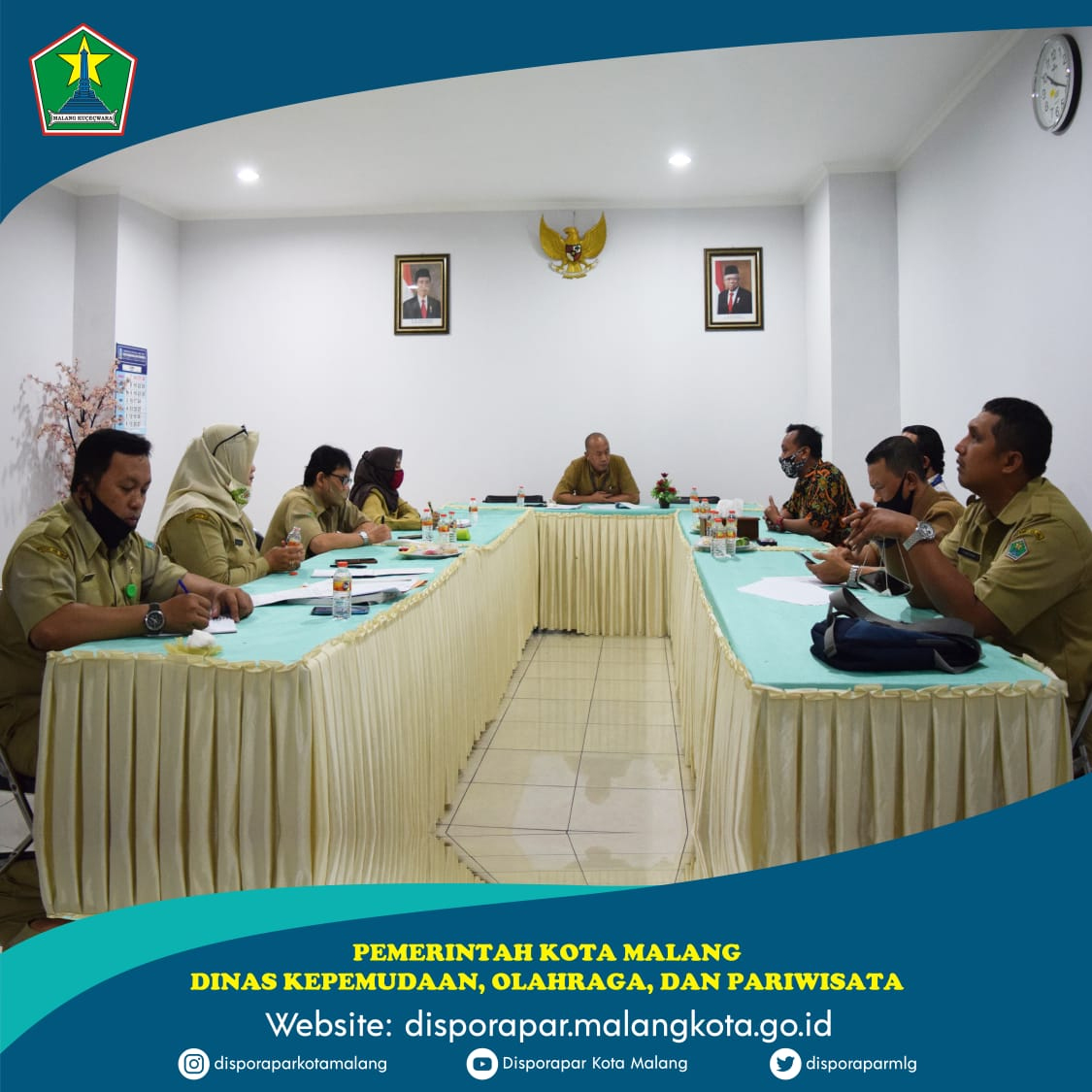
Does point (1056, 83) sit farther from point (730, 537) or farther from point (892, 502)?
point (730, 537)

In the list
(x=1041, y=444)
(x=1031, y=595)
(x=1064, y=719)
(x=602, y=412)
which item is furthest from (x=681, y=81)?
(x=1064, y=719)

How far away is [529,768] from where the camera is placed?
11.2 ft

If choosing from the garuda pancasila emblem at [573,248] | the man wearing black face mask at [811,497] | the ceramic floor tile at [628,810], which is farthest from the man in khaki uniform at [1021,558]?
the garuda pancasila emblem at [573,248]

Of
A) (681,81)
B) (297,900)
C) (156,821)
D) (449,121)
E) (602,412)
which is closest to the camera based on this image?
(297,900)

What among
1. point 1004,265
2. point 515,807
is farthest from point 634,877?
point 1004,265

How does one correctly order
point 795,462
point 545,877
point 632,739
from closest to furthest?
point 545,877
point 632,739
point 795,462

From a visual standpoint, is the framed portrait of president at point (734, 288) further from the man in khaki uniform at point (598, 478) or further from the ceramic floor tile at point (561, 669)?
the ceramic floor tile at point (561, 669)

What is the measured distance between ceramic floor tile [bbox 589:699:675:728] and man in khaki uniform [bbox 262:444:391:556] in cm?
111

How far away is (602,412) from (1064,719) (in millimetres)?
6491

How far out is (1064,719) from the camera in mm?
1606

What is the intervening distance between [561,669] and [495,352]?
12.7ft

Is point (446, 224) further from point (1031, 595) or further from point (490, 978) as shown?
point (490, 978)

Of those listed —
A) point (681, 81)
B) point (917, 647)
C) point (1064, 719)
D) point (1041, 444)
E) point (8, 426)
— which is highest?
point (681, 81)

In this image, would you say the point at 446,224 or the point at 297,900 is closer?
the point at 297,900
